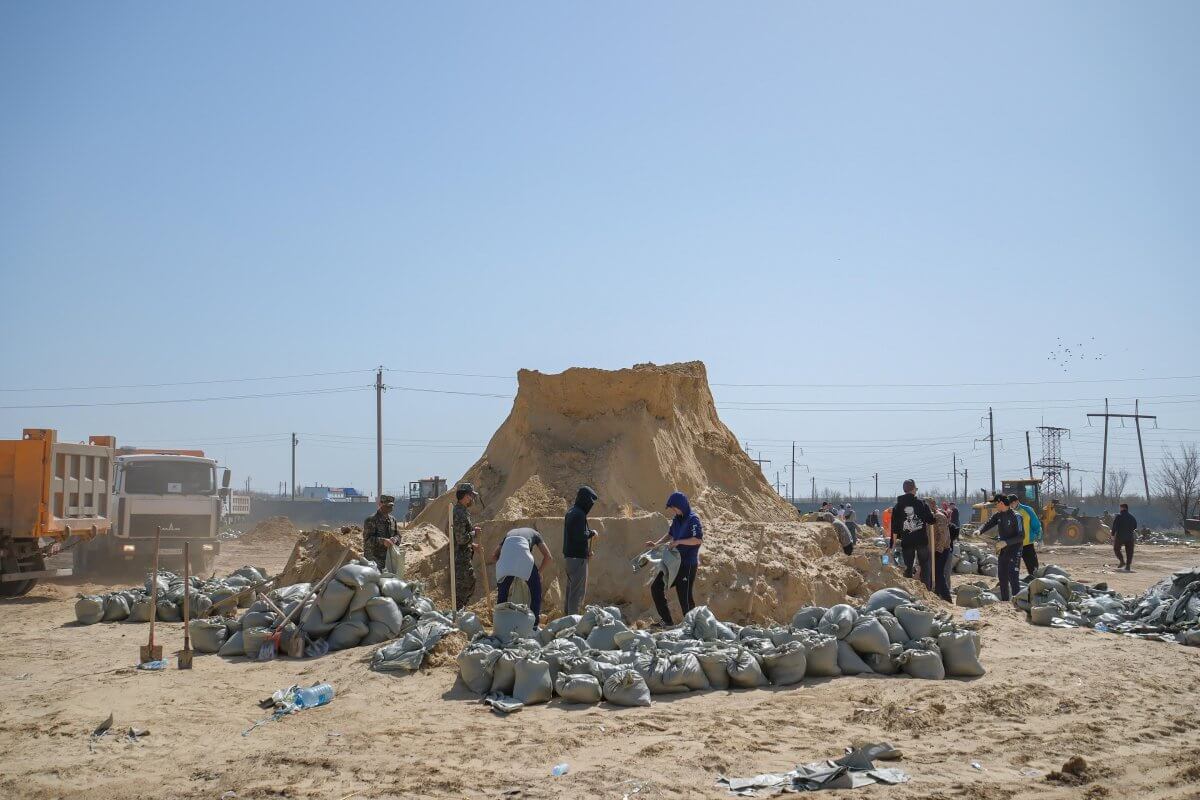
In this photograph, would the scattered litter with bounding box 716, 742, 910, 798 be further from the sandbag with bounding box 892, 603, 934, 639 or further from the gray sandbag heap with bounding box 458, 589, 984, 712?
the sandbag with bounding box 892, 603, 934, 639

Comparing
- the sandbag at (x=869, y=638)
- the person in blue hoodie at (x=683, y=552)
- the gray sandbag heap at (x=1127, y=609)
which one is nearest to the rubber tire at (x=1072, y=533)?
the gray sandbag heap at (x=1127, y=609)

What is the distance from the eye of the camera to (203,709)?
7.06 meters

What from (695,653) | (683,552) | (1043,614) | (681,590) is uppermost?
(683,552)

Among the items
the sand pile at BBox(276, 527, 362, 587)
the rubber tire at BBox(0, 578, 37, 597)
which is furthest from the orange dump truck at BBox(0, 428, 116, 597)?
the sand pile at BBox(276, 527, 362, 587)

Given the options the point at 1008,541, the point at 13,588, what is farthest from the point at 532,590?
the point at 13,588

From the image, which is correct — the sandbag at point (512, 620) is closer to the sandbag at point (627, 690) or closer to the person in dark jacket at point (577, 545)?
the person in dark jacket at point (577, 545)

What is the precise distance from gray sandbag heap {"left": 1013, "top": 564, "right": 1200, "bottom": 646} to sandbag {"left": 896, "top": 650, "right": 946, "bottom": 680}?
3.65 m

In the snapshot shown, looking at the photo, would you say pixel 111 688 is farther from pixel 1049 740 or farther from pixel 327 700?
pixel 1049 740

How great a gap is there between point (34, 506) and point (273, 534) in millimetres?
18400

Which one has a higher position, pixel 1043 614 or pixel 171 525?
pixel 171 525

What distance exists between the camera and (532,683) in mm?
7074

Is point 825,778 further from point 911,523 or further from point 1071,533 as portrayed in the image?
point 1071,533

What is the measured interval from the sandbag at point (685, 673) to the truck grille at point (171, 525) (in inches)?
534

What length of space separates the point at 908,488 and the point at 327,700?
837 cm
